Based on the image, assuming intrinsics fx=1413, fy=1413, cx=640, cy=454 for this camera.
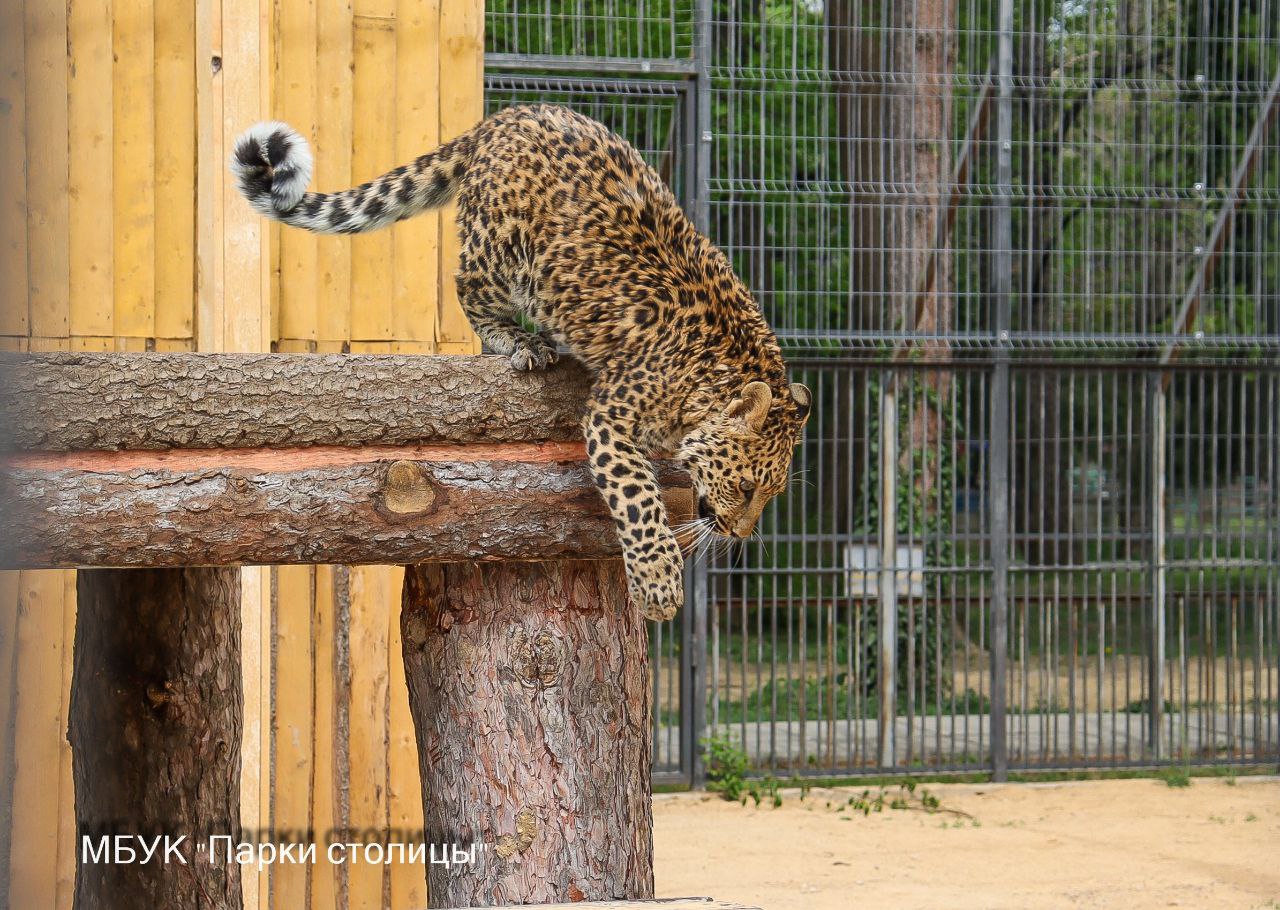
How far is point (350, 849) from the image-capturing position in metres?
5.31

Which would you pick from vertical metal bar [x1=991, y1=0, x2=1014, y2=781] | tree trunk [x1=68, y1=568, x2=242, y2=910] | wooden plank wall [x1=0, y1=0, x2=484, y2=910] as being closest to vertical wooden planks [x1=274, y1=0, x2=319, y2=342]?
wooden plank wall [x1=0, y1=0, x2=484, y2=910]

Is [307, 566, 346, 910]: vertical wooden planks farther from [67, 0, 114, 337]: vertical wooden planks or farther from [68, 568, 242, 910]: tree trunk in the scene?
[67, 0, 114, 337]: vertical wooden planks

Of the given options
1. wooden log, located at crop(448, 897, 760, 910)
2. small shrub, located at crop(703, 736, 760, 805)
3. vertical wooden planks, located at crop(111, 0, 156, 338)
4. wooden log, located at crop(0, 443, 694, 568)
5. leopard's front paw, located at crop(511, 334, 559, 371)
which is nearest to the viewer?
wooden log, located at crop(448, 897, 760, 910)

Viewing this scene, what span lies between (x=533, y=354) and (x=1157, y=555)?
6.84 metres

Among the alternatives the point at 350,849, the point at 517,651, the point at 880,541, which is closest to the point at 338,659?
the point at 350,849

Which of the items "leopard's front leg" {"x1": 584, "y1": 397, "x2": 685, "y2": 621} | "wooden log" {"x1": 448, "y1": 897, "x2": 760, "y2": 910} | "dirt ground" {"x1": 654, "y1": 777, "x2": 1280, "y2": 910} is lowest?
"dirt ground" {"x1": 654, "y1": 777, "x2": 1280, "y2": 910}

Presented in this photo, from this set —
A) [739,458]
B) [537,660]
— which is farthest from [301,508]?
[739,458]

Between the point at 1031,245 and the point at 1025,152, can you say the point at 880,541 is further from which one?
the point at 1025,152

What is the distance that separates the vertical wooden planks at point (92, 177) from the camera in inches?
204

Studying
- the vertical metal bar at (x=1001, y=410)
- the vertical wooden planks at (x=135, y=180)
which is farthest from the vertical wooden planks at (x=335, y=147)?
the vertical metal bar at (x=1001, y=410)

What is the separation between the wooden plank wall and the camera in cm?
514

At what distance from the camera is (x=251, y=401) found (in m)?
3.35

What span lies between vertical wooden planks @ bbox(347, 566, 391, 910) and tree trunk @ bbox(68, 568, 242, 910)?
1.09 m

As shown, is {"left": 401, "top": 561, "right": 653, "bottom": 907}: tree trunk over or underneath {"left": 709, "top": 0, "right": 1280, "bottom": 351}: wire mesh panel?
underneath
